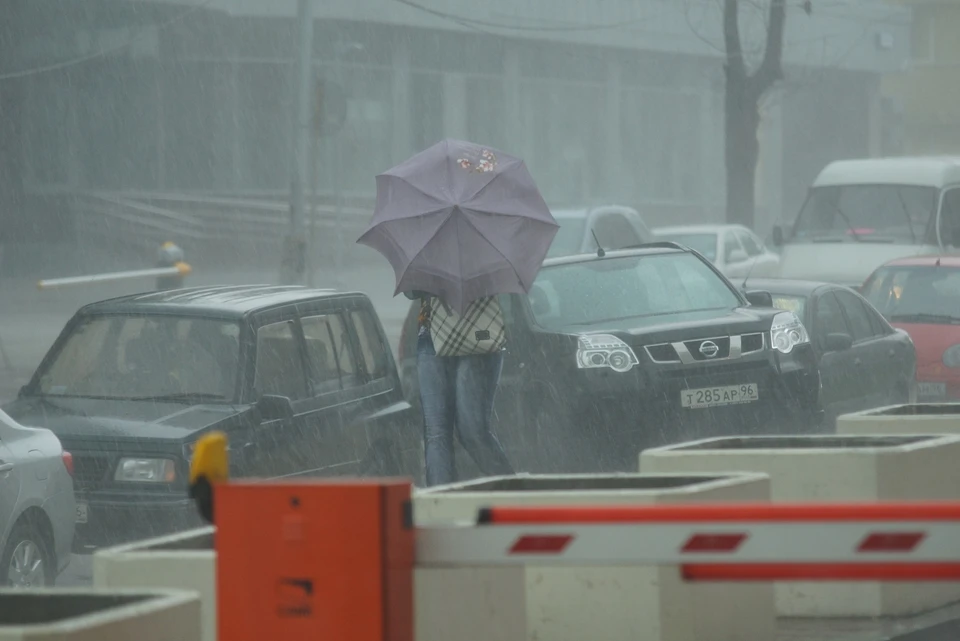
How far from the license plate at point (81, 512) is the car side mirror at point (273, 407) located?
0.99 meters

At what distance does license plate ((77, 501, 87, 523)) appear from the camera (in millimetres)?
9070

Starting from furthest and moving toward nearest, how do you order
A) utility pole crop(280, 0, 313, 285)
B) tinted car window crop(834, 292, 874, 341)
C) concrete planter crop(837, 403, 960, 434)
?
utility pole crop(280, 0, 313, 285) → tinted car window crop(834, 292, 874, 341) → concrete planter crop(837, 403, 960, 434)

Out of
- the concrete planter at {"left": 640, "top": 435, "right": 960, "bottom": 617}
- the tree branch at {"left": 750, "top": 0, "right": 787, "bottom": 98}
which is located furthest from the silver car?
the tree branch at {"left": 750, "top": 0, "right": 787, "bottom": 98}

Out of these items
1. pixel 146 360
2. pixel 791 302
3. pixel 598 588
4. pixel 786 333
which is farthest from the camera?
pixel 791 302

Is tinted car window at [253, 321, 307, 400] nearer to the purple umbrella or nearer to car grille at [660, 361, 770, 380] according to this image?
the purple umbrella

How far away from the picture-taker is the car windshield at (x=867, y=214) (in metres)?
23.2

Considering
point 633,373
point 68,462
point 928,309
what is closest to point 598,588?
point 68,462

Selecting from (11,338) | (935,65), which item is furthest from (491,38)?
(11,338)

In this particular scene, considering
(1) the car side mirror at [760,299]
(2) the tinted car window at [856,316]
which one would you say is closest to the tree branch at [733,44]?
(2) the tinted car window at [856,316]

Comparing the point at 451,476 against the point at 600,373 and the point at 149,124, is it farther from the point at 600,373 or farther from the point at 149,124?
the point at 149,124

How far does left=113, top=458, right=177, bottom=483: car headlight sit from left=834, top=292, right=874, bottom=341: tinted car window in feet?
22.8

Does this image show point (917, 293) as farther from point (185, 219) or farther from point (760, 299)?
point (185, 219)

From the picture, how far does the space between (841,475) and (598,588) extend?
145 centimetres

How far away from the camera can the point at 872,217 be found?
23438mm
